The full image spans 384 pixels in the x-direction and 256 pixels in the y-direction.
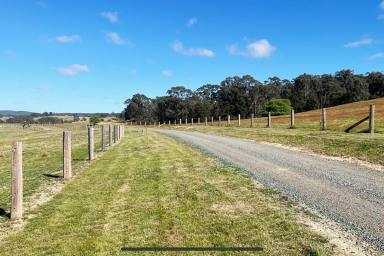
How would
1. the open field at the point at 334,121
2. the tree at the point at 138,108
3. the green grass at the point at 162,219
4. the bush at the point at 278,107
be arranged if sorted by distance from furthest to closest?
the tree at the point at 138,108 → the bush at the point at 278,107 → the open field at the point at 334,121 → the green grass at the point at 162,219

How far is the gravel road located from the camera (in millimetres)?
7643

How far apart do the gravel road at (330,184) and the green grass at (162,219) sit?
737 mm

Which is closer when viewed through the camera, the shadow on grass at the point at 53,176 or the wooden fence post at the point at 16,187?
the wooden fence post at the point at 16,187

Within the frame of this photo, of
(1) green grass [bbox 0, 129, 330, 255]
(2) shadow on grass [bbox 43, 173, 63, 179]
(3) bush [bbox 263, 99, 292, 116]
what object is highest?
(3) bush [bbox 263, 99, 292, 116]

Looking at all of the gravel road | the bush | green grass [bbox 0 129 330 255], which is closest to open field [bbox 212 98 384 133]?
the gravel road

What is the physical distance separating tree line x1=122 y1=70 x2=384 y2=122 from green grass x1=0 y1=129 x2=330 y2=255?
4780 inches

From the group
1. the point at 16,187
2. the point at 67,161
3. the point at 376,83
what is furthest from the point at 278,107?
the point at 16,187

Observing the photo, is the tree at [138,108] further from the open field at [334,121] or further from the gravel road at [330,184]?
the gravel road at [330,184]

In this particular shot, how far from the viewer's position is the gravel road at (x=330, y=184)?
25.1 ft

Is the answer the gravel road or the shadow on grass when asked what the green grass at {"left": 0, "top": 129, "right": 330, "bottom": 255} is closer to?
the gravel road

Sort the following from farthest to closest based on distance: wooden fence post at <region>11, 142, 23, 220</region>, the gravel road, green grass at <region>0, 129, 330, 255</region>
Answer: wooden fence post at <region>11, 142, 23, 220</region> < the gravel road < green grass at <region>0, 129, 330, 255</region>

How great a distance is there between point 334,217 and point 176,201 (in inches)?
131

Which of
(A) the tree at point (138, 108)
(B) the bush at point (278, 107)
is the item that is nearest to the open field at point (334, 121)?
(B) the bush at point (278, 107)

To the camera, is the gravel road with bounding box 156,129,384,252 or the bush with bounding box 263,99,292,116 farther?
the bush with bounding box 263,99,292,116
